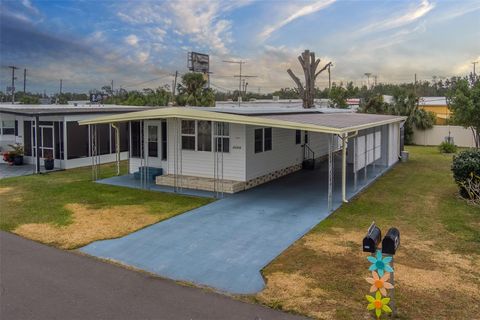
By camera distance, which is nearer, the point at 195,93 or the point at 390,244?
the point at 390,244

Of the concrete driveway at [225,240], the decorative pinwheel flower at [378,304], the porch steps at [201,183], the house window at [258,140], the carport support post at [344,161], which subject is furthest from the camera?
the house window at [258,140]

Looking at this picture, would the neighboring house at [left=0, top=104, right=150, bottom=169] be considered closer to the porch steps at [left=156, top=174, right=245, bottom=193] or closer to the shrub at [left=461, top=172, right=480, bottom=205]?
the porch steps at [left=156, top=174, right=245, bottom=193]

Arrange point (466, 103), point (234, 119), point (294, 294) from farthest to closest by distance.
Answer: point (466, 103) < point (234, 119) < point (294, 294)

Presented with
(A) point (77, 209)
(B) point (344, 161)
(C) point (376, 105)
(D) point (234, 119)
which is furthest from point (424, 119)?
(A) point (77, 209)

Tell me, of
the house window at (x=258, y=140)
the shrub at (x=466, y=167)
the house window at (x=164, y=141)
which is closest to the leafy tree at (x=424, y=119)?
the shrub at (x=466, y=167)

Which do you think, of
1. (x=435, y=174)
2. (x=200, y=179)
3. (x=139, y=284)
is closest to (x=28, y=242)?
(x=139, y=284)

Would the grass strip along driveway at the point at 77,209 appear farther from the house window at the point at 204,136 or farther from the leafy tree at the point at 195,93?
the leafy tree at the point at 195,93

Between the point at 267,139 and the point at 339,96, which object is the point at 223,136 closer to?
the point at 267,139
